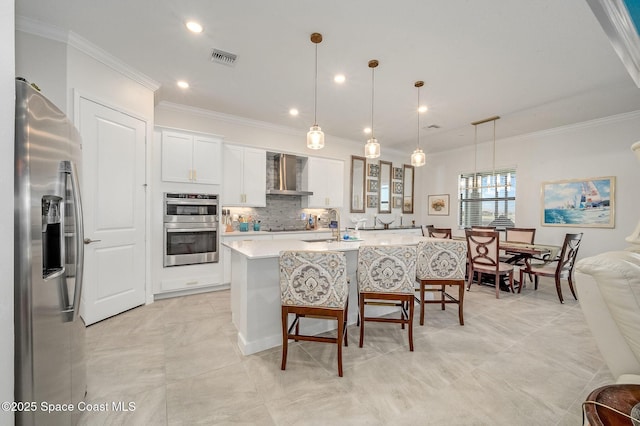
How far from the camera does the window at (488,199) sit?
5.86 meters

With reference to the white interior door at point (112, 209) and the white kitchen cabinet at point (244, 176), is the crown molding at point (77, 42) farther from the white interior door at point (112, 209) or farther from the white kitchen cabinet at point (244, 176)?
the white kitchen cabinet at point (244, 176)

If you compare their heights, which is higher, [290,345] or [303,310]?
[303,310]

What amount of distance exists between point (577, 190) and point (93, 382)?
7266 millimetres

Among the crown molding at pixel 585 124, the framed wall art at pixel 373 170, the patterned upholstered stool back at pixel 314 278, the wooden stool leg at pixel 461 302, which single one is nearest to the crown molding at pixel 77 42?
the patterned upholstered stool back at pixel 314 278

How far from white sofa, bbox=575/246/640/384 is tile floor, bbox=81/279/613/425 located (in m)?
0.76

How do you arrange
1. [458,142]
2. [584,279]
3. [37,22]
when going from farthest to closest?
1. [458,142]
2. [37,22]
3. [584,279]

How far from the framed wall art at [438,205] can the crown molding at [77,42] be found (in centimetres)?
677

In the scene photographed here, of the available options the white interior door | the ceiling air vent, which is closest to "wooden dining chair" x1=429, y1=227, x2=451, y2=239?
the ceiling air vent

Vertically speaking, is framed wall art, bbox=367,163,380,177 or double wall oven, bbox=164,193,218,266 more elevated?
framed wall art, bbox=367,163,380,177

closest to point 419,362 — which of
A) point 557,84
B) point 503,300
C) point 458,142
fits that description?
point 503,300

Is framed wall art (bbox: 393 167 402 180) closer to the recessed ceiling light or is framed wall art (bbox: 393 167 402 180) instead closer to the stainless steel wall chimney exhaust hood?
the stainless steel wall chimney exhaust hood

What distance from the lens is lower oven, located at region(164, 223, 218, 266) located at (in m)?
3.71

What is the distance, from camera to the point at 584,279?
1198mm

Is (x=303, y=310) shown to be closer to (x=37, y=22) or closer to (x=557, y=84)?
(x=37, y=22)
